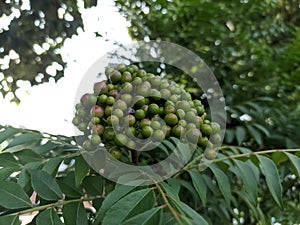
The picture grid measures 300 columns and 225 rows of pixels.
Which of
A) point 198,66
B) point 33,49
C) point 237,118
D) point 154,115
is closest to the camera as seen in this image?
point 154,115

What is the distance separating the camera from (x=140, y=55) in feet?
3.46

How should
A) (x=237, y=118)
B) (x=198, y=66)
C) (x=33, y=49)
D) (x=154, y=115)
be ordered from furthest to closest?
(x=33, y=49) → (x=237, y=118) → (x=198, y=66) → (x=154, y=115)

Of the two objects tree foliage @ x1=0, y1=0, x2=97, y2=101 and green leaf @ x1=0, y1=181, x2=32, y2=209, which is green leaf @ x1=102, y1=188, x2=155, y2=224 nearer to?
green leaf @ x1=0, y1=181, x2=32, y2=209

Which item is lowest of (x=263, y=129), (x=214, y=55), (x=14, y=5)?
(x=263, y=129)

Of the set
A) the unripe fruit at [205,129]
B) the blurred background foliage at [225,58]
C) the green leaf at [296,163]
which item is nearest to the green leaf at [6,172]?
the unripe fruit at [205,129]

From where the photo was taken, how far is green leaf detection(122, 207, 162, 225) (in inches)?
16.8

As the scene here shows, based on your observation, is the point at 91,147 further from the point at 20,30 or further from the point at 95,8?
the point at 20,30

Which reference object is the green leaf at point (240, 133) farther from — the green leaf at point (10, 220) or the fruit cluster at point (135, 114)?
the green leaf at point (10, 220)

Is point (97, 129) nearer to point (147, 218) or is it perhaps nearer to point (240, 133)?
point (147, 218)

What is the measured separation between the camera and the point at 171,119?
52 centimetres

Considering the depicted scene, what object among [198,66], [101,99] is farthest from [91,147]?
[198,66]

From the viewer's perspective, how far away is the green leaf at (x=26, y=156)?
2.03 feet

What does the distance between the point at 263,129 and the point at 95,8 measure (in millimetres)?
458

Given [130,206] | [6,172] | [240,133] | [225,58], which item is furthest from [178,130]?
[225,58]
